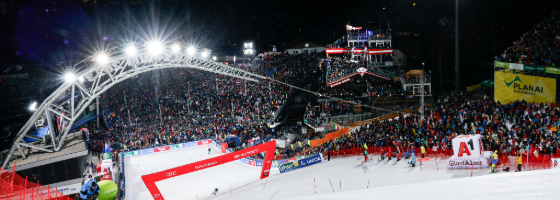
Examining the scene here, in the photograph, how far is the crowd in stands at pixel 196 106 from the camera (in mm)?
32188

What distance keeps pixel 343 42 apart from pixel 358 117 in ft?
68.0

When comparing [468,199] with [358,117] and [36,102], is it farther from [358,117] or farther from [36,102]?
[36,102]

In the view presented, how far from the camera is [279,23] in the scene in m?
75.6

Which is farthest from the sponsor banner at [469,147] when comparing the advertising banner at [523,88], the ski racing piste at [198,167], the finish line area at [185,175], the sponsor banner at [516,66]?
the finish line area at [185,175]

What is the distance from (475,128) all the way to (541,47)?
346 inches

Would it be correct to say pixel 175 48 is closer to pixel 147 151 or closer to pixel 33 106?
pixel 147 151

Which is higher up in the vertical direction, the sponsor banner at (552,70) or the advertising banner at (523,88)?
the sponsor banner at (552,70)

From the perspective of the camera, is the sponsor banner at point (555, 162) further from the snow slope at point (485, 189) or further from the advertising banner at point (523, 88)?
the advertising banner at point (523, 88)

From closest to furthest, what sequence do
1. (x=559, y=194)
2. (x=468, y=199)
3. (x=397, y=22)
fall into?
(x=559, y=194) < (x=468, y=199) < (x=397, y=22)

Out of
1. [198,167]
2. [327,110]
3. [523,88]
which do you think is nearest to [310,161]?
[198,167]

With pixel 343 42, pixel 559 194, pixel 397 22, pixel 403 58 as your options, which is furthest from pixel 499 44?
pixel 559 194

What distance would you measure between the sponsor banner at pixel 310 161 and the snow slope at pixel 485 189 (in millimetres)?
11177

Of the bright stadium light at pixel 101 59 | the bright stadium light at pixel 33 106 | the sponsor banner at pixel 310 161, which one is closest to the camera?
the bright stadium light at pixel 101 59

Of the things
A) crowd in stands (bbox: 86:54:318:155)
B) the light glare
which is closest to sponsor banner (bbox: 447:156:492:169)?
crowd in stands (bbox: 86:54:318:155)
